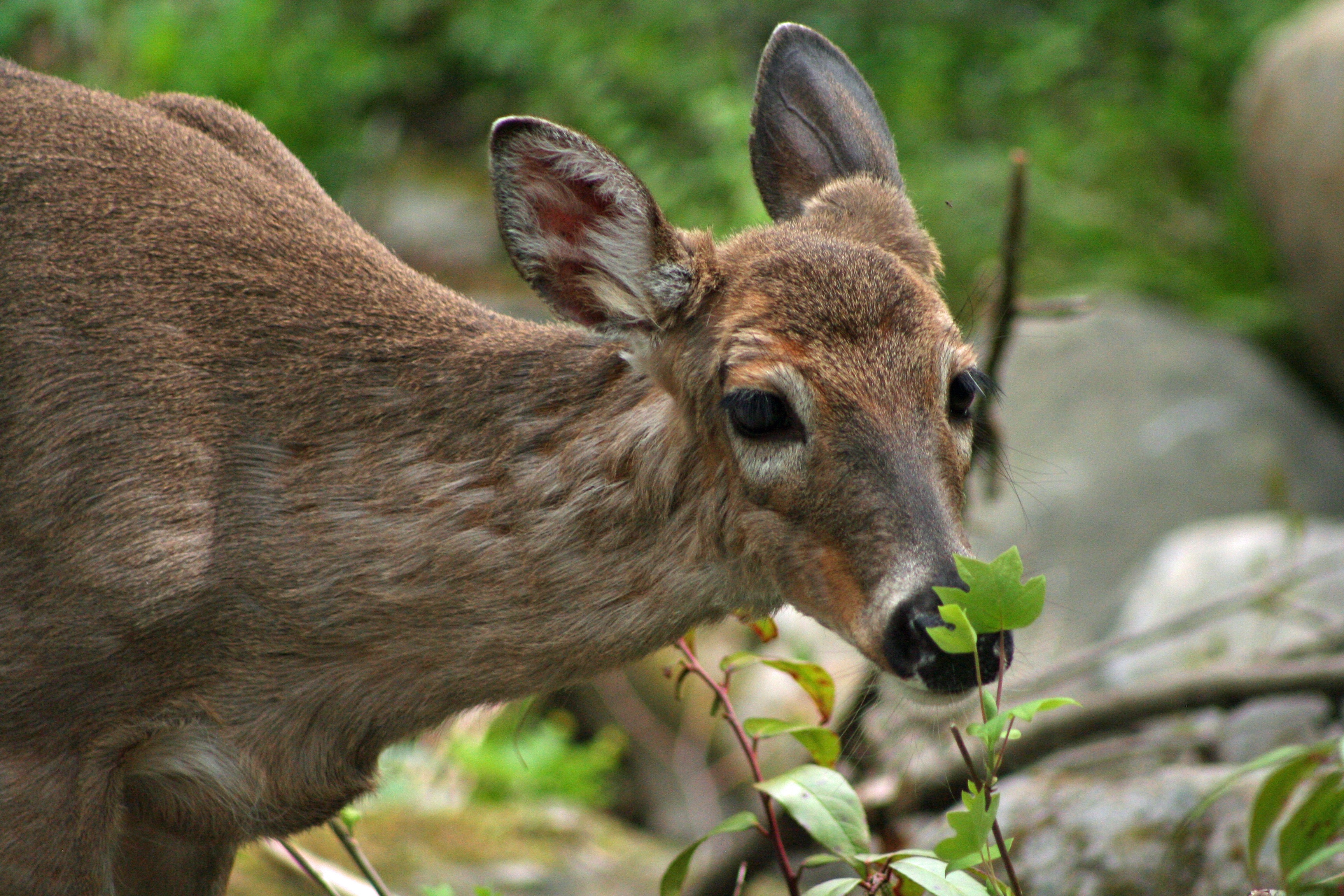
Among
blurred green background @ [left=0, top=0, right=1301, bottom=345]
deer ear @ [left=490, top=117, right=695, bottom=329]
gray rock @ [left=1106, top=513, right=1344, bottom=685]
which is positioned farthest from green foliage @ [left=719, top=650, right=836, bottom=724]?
blurred green background @ [left=0, top=0, right=1301, bottom=345]

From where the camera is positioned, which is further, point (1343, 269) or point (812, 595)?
point (1343, 269)

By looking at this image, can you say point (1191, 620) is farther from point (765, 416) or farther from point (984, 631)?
point (984, 631)

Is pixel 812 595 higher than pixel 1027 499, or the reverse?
pixel 812 595

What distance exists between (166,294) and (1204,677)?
12.1 ft

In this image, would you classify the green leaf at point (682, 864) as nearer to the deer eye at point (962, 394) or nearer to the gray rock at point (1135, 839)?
the deer eye at point (962, 394)

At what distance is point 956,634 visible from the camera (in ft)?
9.32

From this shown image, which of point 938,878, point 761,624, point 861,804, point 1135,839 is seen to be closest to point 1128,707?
point 1135,839

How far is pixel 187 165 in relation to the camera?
13.2ft

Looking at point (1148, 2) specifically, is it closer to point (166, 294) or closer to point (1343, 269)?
point (1343, 269)

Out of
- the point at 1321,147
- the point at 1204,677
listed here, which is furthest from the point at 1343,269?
the point at 1204,677

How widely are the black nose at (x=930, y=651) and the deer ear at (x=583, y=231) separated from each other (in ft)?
3.07

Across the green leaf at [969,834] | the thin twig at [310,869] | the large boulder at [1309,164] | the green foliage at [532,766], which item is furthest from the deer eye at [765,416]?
the large boulder at [1309,164]

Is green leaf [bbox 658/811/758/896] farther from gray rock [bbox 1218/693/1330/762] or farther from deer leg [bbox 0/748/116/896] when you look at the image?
gray rock [bbox 1218/693/1330/762]

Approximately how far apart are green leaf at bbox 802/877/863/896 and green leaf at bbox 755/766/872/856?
6 cm
